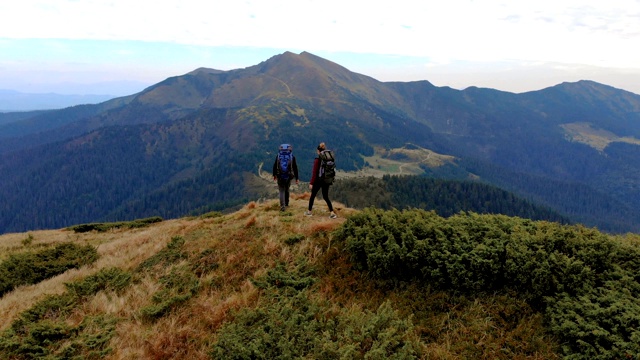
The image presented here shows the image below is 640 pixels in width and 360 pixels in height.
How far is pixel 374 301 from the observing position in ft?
30.0

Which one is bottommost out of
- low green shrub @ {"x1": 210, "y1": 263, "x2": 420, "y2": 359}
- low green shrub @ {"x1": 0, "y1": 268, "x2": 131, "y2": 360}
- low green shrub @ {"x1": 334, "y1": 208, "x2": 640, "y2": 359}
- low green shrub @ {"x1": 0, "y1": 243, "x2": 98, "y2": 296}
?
low green shrub @ {"x1": 0, "y1": 243, "x2": 98, "y2": 296}

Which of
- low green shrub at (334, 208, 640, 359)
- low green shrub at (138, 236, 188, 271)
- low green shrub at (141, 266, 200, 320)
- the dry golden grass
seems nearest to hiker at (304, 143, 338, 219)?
the dry golden grass

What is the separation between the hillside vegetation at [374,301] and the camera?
7176 mm

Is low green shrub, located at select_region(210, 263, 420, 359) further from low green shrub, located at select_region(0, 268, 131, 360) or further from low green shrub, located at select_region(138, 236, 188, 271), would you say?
low green shrub, located at select_region(138, 236, 188, 271)

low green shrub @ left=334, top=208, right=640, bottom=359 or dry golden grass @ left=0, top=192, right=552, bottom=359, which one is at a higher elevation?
low green shrub @ left=334, top=208, right=640, bottom=359

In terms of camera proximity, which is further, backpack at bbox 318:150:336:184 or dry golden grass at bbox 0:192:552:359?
backpack at bbox 318:150:336:184

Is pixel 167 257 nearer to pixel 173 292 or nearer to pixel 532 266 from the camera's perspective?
pixel 173 292

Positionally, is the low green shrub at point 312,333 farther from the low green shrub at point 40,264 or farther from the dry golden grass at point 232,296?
the low green shrub at point 40,264

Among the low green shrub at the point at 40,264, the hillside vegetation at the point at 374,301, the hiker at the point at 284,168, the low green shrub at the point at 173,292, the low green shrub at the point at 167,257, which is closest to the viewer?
the hillside vegetation at the point at 374,301

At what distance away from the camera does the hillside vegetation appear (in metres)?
7.18

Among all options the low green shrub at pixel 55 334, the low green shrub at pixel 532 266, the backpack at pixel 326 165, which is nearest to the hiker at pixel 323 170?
the backpack at pixel 326 165

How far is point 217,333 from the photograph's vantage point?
27.0ft

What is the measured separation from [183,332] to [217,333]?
100 centimetres

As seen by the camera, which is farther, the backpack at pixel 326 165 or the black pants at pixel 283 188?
the black pants at pixel 283 188
